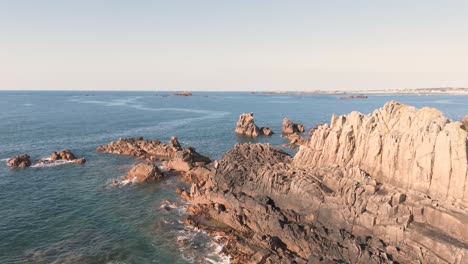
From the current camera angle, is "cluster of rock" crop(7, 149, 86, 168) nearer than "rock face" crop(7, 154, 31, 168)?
No

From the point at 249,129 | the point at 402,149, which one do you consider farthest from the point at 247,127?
the point at 402,149

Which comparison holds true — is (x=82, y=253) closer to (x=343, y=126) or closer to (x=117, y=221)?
(x=117, y=221)

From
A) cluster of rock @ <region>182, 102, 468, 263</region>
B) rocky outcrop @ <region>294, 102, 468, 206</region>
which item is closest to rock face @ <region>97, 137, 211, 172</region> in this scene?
cluster of rock @ <region>182, 102, 468, 263</region>

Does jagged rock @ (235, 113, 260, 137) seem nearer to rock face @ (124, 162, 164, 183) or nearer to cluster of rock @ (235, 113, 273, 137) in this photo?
cluster of rock @ (235, 113, 273, 137)

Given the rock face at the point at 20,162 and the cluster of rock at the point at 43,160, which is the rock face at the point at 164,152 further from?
the rock face at the point at 20,162

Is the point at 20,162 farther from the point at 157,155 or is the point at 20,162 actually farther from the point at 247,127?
the point at 247,127

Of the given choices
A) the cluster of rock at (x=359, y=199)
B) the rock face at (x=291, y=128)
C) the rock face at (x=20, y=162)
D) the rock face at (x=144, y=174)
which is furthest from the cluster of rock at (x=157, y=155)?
the rock face at (x=291, y=128)
